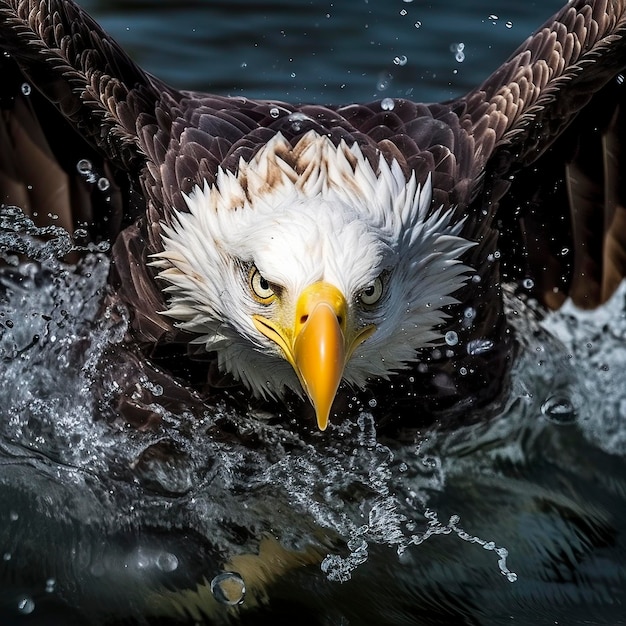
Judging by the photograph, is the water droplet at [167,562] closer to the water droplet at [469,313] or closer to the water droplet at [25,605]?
the water droplet at [25,605]

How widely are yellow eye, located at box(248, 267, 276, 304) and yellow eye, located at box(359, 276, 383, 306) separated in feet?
0.95

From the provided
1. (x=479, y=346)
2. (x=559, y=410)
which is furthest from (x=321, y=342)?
(x=559, y=410)

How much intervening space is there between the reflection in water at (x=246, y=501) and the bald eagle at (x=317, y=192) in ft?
0.77

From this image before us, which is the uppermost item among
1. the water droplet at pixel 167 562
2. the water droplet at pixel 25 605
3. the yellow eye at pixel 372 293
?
the yellow eye at pixel 372 293

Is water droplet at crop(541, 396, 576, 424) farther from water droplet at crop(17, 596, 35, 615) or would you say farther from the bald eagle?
water droplet at crop(17, 596, 35, 615)

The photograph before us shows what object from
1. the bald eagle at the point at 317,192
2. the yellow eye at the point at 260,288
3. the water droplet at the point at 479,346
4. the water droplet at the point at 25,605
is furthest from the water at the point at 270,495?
the yellow eye at the point at 260,288

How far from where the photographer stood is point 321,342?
3.79 m

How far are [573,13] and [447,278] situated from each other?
122cm

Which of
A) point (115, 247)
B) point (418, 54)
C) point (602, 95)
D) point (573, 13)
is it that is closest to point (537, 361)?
point (602, 95)

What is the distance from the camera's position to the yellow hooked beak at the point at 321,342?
12.5 ft

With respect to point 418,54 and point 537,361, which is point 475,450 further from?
point 418,54

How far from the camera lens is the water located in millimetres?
4625

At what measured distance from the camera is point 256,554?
4867 mm

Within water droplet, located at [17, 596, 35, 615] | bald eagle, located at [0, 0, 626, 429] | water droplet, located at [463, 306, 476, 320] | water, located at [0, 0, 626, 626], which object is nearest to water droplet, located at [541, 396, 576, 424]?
water, located at [0, 0, 626, 626]
